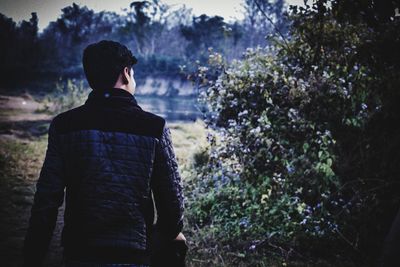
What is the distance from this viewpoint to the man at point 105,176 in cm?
144

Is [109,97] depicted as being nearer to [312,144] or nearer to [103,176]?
[103,176]

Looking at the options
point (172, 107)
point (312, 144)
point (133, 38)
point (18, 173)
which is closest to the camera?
point (312, 144)

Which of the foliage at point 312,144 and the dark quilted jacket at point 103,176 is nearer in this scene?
the dark quilted jacket at point 103,176

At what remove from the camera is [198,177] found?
5766 millimetres

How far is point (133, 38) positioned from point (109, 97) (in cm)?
3788

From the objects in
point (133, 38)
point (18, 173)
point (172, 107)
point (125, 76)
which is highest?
point (133, 38)

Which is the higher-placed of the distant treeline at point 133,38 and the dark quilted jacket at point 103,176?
the distant treeline at point 133,38

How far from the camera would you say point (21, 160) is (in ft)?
24.7

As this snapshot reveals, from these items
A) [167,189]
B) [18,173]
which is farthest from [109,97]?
[18,173]

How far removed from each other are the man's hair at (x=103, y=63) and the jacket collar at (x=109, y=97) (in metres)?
0.03

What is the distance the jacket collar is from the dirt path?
121 inches

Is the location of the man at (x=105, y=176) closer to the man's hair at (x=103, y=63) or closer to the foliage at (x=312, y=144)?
the man's hair at (x=103, y=63)

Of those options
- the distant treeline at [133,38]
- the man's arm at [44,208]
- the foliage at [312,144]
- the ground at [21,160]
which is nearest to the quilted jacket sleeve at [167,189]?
the man's arm at [44,208]

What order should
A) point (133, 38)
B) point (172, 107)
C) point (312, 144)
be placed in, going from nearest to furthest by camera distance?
1. point (312, 144)
2. point (172, 107)
3. point (133, 38)
